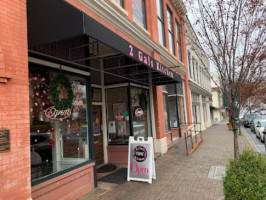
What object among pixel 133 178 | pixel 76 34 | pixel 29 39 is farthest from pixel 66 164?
pixel 76 34

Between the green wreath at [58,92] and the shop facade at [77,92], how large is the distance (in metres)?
0.02

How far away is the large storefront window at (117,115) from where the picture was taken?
25.7ft

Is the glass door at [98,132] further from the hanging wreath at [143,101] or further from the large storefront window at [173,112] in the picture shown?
the large storefront window at [173,112]

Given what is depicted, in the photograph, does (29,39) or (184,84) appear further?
(184,84)

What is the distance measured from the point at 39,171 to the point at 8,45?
2508 mm

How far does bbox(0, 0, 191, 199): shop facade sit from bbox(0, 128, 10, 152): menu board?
0.21 ft

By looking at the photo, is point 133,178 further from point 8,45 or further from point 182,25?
point 182,25

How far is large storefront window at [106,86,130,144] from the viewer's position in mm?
7820

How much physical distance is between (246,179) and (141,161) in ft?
10.6

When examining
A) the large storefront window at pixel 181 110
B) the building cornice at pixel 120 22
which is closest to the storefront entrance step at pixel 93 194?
the building cornice at pixel 120 22

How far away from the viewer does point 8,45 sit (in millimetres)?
2973

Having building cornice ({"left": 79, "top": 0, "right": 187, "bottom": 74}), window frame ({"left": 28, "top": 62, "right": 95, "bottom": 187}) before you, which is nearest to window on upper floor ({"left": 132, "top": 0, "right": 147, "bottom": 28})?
building cornice ({"left": 79, "top": 0, "right": 187, "bottom": 74})

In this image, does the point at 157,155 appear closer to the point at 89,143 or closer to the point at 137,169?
the point at 137,169

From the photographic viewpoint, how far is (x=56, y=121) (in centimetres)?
480
